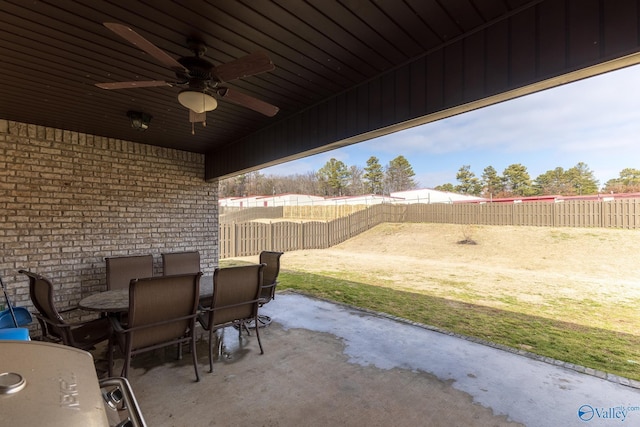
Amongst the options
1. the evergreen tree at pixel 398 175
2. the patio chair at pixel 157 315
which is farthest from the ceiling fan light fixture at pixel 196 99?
the evergreen tree at pixel 398 175

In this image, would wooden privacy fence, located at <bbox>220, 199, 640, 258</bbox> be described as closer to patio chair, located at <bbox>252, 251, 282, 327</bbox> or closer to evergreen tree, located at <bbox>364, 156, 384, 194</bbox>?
patio chair, located at <bbox>252, 251, 282, 327</bbox>

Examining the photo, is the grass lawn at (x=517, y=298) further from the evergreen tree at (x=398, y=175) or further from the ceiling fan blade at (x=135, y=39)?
the evergreen tree at (x=398, y=175)

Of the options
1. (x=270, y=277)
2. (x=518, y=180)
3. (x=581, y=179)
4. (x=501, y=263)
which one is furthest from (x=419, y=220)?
(x=581, y=179)

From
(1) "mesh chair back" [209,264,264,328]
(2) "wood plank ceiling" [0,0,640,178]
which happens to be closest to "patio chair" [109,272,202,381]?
(1) "mesh chair back" [209,264,264,328]

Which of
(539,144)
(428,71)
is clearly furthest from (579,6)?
(539,144)

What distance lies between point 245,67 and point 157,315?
2.04 metres

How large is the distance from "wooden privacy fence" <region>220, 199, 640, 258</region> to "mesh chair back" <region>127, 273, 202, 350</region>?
24.9 ft

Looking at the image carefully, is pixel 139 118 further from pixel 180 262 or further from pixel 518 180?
pixel 518 180

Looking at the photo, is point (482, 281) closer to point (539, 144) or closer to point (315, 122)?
point (315, 122)

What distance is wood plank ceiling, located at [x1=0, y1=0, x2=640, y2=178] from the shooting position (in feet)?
5.78

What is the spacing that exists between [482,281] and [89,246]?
7881 mm

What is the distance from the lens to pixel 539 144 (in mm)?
26781

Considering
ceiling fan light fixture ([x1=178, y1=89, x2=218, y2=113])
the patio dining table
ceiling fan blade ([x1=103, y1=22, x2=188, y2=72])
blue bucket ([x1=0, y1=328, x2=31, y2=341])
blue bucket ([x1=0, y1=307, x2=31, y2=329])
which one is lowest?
blue bucket ([x1=0, y1=307, x2=31, y2=329])

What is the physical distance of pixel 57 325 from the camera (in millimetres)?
2395
